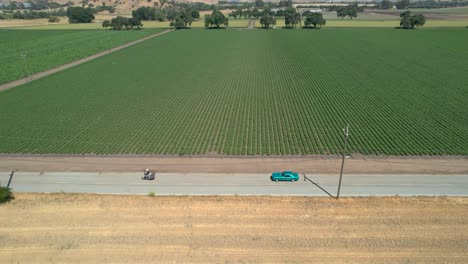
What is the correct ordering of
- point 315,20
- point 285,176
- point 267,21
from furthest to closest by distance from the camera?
1. point 267,21
2. point 315,20
3. point 285,176

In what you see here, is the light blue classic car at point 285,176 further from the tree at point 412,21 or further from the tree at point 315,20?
the tree at point 412,21

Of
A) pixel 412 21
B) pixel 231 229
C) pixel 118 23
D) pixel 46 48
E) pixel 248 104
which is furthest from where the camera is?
pixel 118 23

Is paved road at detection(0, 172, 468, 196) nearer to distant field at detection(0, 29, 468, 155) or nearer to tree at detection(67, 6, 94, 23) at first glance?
distant field at detection(0, 29, 468, 155)

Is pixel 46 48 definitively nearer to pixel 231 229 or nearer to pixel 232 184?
pixel 232 184

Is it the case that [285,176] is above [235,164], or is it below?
above

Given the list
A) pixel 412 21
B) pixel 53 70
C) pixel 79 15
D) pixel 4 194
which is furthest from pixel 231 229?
pixel 79 15

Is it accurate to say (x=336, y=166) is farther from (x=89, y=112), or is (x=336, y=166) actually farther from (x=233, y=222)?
(x=89, y=112)

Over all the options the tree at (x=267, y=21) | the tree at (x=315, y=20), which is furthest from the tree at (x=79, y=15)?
the tree at (x=315, y=20)

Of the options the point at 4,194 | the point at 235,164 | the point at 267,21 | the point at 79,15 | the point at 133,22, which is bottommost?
the point at 235,164
